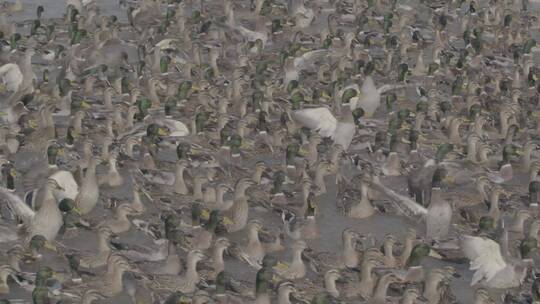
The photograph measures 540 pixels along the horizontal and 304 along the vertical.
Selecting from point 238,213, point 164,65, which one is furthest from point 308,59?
point 238,213

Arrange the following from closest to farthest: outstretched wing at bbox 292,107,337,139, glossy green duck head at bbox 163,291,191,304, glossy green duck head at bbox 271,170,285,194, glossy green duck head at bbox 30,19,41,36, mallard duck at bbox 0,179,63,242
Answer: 1. glossy green duck head at bbox 163,291,191,304
2. mallard duck at bbox 0,179,63,242
3. glossy green duck head at bbox 271,170,285,194
4. outstretched wing at bbox 292,107,337,139
5. glossy green duck head at bbox 30,19,41,36

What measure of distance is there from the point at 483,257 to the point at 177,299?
15.8 ft

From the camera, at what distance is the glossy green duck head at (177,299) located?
58.4 feet

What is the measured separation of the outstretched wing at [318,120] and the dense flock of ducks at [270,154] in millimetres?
64

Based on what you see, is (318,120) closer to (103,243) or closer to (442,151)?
(442,151)

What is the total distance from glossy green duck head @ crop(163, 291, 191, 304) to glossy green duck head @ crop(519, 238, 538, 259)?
5.24 meters

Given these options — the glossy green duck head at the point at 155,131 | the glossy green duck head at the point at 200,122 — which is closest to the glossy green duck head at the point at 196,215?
the glossy green duck head at the point at 155,131

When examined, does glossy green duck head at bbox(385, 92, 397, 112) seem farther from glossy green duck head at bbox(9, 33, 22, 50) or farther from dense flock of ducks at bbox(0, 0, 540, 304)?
glossy green duck head at bbox(9, 33, 22, 50)

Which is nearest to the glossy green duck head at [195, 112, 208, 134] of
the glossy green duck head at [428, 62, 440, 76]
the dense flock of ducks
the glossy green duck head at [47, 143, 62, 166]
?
the dense flock of ducks

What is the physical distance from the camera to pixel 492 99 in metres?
28.4

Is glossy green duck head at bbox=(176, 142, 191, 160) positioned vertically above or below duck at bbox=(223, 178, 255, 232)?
below

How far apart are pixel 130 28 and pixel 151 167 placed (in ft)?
39.5

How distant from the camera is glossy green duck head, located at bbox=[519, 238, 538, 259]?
2005 centimetres

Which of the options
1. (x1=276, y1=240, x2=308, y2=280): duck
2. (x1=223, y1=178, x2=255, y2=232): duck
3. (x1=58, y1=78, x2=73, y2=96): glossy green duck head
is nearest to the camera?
(x1=276, y1=240, x2=308, y2=280): duck
